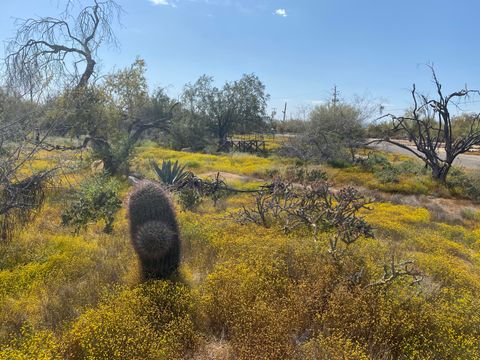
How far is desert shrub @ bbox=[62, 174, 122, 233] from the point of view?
664 cm

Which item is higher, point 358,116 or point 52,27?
point 52,27

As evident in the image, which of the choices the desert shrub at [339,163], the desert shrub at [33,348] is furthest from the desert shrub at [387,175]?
the desert shrub at [33,348]

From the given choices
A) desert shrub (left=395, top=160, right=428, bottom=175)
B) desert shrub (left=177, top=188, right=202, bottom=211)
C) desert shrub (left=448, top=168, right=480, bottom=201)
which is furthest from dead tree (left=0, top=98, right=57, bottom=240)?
desert shrub (left=395, top=160, right=428, bottom=175)

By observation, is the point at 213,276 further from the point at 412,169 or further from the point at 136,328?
the point at 412,169

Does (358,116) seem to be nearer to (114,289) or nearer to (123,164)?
(123,164)

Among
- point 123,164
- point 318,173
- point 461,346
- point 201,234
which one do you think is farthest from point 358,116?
point 461,346

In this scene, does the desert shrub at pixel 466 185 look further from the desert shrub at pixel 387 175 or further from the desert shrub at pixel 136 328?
the desert shrub at pixel 136 328

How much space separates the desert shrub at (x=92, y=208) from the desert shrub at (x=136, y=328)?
291cm

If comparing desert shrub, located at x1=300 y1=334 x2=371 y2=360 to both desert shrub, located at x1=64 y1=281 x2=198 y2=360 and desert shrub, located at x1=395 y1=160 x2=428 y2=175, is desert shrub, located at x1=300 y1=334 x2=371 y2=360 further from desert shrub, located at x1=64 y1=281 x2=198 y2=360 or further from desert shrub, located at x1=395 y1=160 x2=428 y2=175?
desert shrub, located at x1=395 y1=160 x2=428 y2=175

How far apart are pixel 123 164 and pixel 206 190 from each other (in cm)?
461

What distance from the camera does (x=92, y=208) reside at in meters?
6.87

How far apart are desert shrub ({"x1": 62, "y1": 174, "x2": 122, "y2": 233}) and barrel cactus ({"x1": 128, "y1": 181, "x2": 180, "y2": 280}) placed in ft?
6.70

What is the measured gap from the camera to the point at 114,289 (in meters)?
4.26

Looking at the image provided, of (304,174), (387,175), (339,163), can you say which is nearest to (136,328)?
(304,174)
